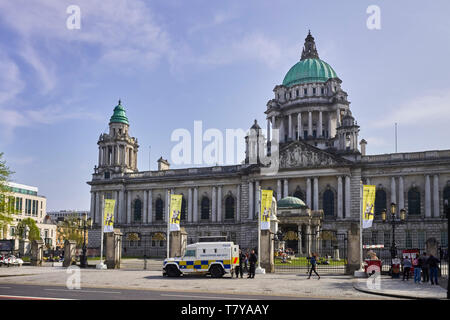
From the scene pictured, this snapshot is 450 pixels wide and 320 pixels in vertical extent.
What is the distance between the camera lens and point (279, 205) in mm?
62250

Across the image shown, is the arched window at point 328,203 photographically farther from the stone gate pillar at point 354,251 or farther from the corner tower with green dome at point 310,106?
the stone gate pillar at point 354,251

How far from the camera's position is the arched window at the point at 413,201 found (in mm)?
63938

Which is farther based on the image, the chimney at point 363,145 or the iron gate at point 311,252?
the chimney at point 363,145

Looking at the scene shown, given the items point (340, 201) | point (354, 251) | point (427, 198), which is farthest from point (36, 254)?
point (427, 198)

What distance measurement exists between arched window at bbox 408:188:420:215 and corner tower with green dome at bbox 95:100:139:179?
147 ft

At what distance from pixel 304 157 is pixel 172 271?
39.1 metres

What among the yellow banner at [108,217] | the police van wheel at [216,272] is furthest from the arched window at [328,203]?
the police van wheel at [216,272]

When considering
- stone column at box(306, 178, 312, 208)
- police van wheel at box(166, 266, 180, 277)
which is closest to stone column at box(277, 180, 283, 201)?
stone column at box(306, 178, 312, 208)

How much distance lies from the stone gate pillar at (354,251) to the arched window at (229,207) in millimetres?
41093

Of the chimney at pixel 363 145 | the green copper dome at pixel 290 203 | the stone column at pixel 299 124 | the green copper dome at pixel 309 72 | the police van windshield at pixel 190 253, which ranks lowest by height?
the police van windshield at pixel 190 253
